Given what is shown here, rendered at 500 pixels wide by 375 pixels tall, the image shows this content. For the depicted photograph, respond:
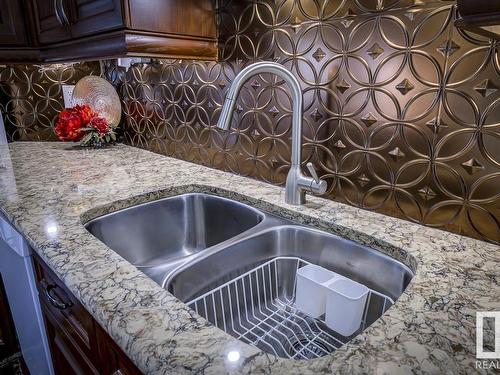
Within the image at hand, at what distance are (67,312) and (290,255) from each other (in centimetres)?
56

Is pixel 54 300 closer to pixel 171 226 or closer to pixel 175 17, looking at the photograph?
pixel 171 226

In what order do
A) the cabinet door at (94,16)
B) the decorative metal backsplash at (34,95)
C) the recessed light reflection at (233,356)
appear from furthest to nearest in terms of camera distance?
the decorative metal backsplash at (34,95) → the cabinet door at (94,16) → the recessed light reflection at (233,356)

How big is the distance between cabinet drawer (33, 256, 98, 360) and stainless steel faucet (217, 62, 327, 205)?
0.52 m

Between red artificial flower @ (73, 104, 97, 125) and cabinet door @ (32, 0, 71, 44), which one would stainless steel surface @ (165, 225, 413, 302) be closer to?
cabinet door @ (32, 0, 71, 44)

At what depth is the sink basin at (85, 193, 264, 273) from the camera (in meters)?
0.98

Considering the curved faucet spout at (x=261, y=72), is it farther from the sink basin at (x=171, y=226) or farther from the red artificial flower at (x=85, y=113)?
the red artificial flower at (x=85, y=113)

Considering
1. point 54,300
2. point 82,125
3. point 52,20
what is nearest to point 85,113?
point 82,125

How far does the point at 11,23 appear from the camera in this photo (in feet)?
4.75

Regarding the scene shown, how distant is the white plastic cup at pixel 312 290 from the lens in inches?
28.2

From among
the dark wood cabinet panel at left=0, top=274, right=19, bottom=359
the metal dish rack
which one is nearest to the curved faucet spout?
the metal dish rack

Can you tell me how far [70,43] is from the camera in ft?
4.19

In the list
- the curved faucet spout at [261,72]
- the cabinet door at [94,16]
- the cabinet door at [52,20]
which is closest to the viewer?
the curved faucet spout at [261,72]

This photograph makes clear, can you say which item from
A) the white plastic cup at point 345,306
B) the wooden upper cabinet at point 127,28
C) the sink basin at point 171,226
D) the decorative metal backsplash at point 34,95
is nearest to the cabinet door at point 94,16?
the wooden upper cabinet at point 127,28

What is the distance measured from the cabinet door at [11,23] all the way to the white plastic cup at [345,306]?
5.61ft
